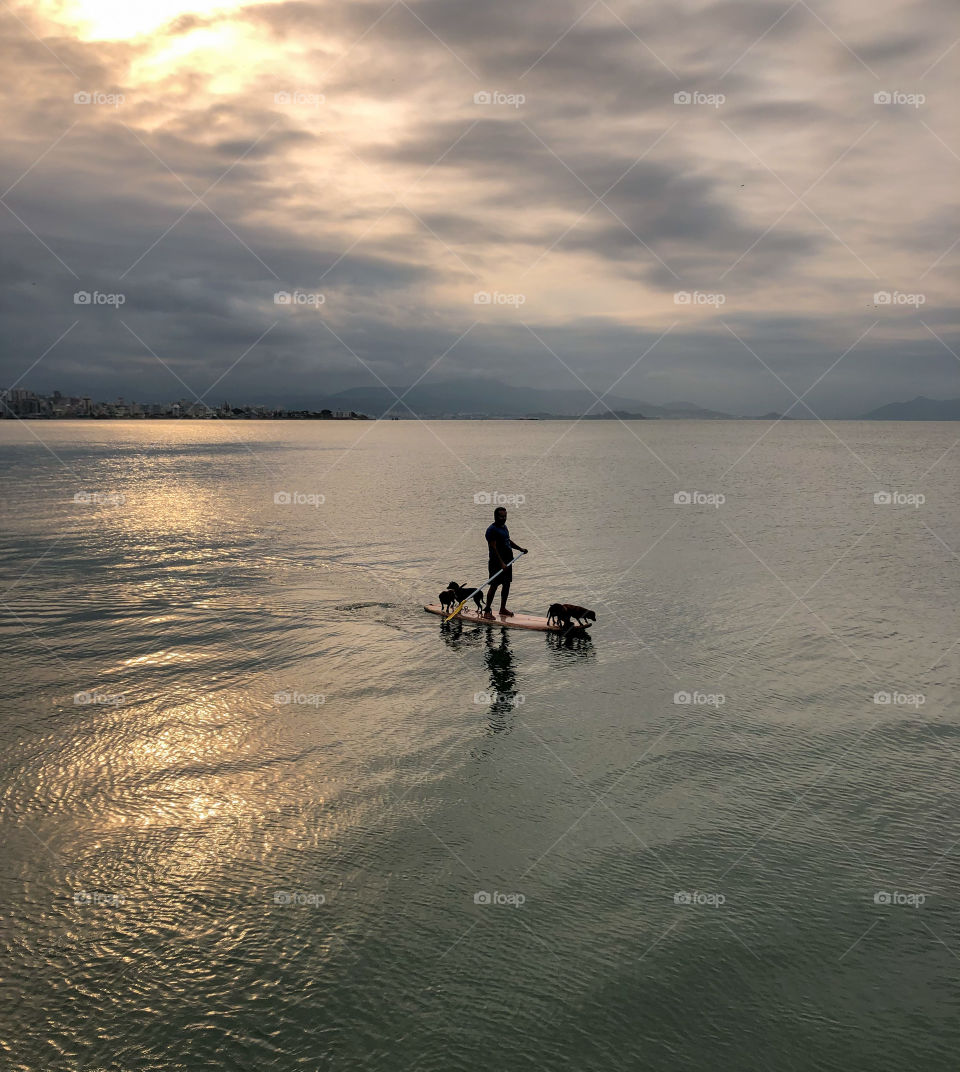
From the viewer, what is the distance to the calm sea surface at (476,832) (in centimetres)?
707

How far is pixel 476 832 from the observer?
33.2 feet

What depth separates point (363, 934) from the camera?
26.8ft

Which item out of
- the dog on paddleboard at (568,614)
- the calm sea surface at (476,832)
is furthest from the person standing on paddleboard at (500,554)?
the dog on paddleboard at (568,614)

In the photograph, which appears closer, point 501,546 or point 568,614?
point 568,614

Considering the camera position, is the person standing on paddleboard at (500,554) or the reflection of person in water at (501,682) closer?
the reflection of person in water at (501,682)

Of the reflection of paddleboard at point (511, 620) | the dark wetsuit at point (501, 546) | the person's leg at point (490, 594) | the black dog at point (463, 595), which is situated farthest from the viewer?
the black dog at point (463, 595)

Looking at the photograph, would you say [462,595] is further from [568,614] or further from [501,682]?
A: [501,682]

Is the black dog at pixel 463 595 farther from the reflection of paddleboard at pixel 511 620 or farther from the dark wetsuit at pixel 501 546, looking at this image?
the dark wetsuit at pixel 501 546

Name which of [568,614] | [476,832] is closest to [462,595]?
[568,614]

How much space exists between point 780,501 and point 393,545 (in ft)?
107

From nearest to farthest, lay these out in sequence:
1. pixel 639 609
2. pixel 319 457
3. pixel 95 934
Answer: pixel 95 934
pixel 639 609
pixel 319 457

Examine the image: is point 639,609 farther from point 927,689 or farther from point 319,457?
point 319,457

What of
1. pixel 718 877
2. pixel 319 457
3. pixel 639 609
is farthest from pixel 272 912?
pixel 319 457

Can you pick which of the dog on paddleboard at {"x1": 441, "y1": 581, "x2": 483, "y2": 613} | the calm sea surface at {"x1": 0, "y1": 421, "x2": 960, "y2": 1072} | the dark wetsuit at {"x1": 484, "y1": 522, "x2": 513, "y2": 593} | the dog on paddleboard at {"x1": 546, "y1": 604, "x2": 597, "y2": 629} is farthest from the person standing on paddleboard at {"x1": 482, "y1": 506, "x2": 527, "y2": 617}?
the dog on paddleboard at {"x1": 546, "y1": 604, "x2": 597, "y2": 629}
